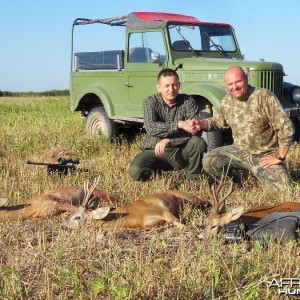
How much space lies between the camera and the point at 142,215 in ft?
17.8

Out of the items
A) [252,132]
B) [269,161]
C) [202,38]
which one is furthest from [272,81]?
[269,161]

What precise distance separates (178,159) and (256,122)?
3.11 ft

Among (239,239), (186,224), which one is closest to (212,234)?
(239,239)

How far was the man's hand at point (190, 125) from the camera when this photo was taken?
22.9 feet

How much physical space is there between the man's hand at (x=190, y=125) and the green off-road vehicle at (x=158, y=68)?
1744 millimetres

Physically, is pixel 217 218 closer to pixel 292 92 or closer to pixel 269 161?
pixel 269 161

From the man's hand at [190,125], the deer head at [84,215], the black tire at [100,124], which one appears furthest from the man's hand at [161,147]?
the black tire at [100,124]

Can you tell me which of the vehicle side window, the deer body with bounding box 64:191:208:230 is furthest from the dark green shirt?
the vehicle side window

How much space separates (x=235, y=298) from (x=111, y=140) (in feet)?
26.2

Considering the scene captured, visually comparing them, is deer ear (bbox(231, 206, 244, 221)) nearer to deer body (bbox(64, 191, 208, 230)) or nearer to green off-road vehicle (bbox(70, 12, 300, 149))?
deer body (bbox(64, 191, 208, 230))

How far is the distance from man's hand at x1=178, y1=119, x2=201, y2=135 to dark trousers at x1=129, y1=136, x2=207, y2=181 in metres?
0.25

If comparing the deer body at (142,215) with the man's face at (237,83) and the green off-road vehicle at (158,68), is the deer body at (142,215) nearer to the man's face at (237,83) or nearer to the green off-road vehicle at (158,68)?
the man's face at (237,83)

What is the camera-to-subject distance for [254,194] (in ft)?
21.3

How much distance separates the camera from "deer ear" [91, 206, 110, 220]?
17.4 feet
